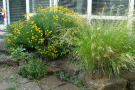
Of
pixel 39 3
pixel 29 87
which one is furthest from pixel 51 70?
pixel 39 3

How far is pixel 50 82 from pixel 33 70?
415 mm

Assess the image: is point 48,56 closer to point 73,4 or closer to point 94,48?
point 94,48

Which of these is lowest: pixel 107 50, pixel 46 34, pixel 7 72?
pixel 7 72

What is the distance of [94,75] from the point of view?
251 cm

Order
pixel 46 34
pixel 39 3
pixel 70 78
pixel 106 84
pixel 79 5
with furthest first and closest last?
pixel 39 3, pixel 79 5, pixel 46 34, pixel 70 78, pixel 106 84

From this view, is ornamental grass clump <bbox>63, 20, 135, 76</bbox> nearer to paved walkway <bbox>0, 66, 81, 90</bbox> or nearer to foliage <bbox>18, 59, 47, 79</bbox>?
paved walkway <bbox>0, 66, 81, 90</bbox>

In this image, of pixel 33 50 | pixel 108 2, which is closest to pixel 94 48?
pixel 33 50

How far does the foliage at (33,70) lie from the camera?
2.90 m

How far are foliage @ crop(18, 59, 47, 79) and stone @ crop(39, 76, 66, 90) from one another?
4.9 inches

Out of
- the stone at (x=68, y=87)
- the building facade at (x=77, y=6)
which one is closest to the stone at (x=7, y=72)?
the stone at (x=68, y=87)

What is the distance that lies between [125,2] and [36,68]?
336 centimetres

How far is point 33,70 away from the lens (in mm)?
2961

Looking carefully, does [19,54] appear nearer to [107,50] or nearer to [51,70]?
[51,70]

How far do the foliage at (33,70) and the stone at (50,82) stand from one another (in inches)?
4.9
